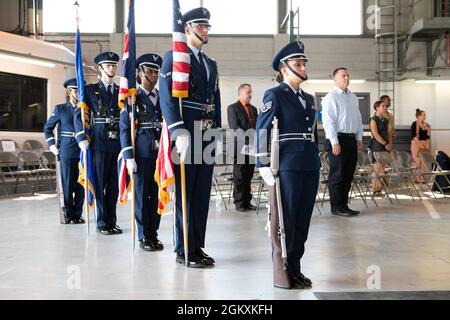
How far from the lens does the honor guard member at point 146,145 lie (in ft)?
16.4

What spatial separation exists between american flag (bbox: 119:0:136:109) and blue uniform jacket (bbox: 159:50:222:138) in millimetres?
814

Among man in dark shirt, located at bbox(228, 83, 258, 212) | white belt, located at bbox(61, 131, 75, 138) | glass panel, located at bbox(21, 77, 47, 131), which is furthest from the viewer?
glass panel, located at bbox(21, 77, 47, 131)

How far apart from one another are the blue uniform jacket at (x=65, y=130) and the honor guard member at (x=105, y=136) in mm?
783

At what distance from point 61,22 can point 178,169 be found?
1272 centimetres

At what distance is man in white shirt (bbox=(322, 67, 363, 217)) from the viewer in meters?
6.98

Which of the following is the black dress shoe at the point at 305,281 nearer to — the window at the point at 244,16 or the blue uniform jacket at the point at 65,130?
the blue uniform jacket at the point at 65,130

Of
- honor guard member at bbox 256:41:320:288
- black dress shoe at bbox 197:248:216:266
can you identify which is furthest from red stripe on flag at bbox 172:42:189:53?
black dress shoe at bbox 197:248:216:266

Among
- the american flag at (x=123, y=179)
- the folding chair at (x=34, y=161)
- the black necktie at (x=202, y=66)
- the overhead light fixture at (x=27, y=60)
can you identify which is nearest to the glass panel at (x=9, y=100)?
the overhead light fixture at (x=27, y=60)

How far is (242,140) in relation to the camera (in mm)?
7559

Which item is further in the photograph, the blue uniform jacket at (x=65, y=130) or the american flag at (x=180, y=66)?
the blue uniform jacket at (x=65, y=130)

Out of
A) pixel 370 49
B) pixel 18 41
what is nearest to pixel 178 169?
pixel 18 41

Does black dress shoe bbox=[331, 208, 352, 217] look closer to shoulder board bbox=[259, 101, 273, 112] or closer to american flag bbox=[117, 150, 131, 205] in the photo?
american flag bbox=[117, 150, 131, 205]

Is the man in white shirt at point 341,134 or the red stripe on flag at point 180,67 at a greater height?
the red stripe on flag at point 180,67
